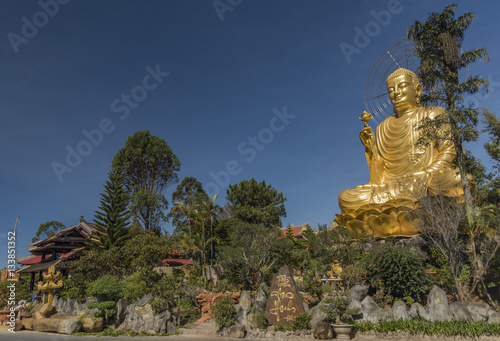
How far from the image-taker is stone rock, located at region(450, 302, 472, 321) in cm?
967

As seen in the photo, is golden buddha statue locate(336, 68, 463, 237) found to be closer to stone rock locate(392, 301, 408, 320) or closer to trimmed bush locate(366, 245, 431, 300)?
trimmed bush locate(366, 245, 431, 300)

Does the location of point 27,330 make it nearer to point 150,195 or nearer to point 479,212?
point 150,195

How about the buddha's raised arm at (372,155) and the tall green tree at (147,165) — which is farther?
the tall green tree at (147,165)

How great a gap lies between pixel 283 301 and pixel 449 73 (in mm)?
9344

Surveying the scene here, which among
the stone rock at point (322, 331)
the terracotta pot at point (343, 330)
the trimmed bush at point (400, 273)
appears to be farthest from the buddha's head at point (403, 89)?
the stone rock at point (322, 331)

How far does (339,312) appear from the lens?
10.4m

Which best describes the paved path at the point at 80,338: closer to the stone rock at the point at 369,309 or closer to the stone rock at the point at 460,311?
the stone rock at the point at 369,309

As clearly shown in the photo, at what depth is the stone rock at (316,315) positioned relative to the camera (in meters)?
10.5

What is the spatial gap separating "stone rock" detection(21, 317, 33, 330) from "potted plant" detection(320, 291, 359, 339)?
37.6ft

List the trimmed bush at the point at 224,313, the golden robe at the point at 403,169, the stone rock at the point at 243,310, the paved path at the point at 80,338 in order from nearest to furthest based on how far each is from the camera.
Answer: the paved path at the point at 80,338 < the trimmed bush at the point at 224,313 < the stone rock at the point at 243,310 < the golden robe at the point at 403,169

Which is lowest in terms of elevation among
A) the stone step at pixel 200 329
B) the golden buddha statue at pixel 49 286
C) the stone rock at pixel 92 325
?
the stone step at pixel 200 329

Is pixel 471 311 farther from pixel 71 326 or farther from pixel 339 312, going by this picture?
pixel 71 326

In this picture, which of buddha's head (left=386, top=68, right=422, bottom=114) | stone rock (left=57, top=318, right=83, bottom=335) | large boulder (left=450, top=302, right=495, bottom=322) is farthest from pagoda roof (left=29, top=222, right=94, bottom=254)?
large boulder (left=450, top=302, right=495, bottom=322)

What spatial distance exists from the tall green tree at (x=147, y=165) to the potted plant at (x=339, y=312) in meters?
20.2
